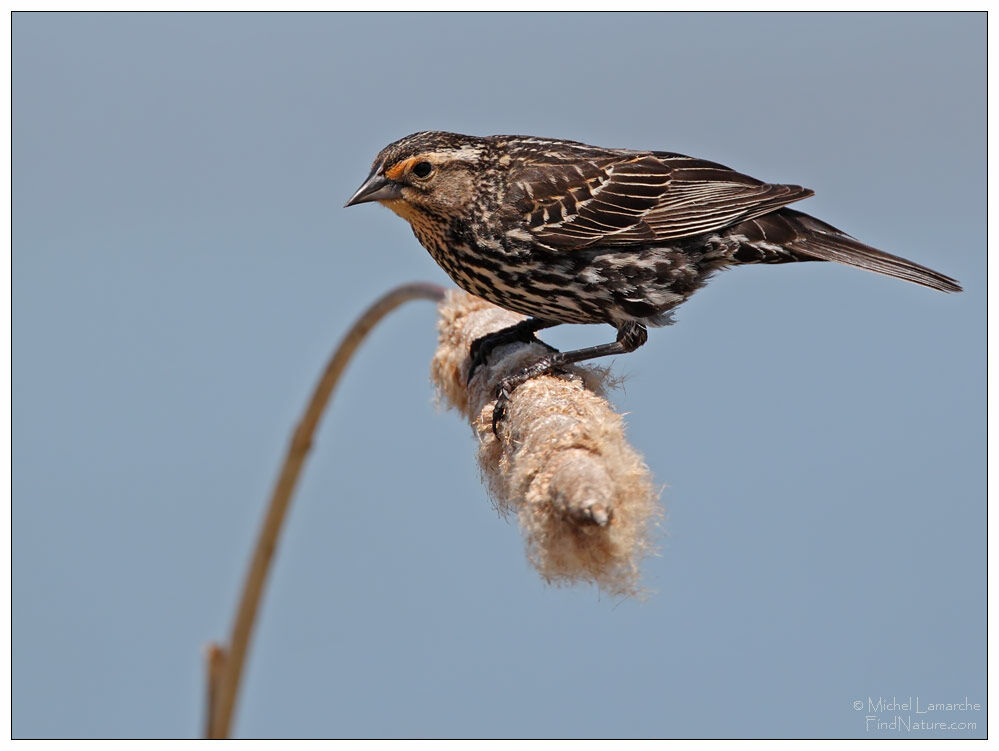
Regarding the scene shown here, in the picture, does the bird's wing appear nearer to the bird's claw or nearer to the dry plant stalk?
the bird's claw

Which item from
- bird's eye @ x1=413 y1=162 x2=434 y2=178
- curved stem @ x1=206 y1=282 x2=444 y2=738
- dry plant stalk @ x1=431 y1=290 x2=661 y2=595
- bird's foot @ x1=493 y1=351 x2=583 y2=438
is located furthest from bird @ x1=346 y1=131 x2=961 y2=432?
dry plant stalk @ x1=431 y1=290 x2=661 y2=595

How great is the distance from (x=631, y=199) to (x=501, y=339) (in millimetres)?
777

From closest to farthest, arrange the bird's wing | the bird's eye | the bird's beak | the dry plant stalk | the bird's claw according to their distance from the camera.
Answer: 1. the dry plant stalk
2. the bird's claw
3. the bird's beak
4. the bird's eye
5. the bird's wing

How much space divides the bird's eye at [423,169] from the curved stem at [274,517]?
577 millimetres

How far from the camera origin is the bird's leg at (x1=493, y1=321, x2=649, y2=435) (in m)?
3.78

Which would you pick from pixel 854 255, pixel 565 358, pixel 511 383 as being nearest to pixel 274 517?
pixel 511 383

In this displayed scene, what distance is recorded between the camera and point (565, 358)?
13.7 ft

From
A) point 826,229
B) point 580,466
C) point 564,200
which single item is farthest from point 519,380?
point 826,229

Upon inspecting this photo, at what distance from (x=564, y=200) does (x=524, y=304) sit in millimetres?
448

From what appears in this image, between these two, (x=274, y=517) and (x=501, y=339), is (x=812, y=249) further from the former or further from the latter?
(x=274, y=517)

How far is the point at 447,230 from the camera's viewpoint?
4.48 meters

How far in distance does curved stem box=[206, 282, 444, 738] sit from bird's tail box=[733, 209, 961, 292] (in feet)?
4.72

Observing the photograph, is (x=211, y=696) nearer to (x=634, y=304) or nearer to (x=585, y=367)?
(x=585, y=367)

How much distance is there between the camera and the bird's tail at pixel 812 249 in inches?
181
